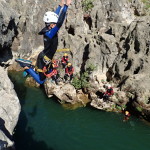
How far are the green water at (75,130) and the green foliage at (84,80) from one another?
2624mm

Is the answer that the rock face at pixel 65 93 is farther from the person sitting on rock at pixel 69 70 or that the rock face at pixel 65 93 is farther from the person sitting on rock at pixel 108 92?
the person sitting on rock at pixel 108 92

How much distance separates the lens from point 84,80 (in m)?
→ 22.1

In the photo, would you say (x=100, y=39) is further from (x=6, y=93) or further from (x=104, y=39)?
(x=6, y=93)

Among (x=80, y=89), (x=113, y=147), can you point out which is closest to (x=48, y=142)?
(x=113, y=147)

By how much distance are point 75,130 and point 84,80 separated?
19.3 feet

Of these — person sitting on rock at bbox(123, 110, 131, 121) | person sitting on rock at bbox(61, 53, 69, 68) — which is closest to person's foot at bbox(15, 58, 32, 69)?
person sitting on rock at bbox(61, 53, 69, 68)

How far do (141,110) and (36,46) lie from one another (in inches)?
668

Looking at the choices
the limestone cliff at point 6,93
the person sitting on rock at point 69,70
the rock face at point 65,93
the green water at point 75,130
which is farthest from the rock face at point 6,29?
the person sitting on rock at point 69,70

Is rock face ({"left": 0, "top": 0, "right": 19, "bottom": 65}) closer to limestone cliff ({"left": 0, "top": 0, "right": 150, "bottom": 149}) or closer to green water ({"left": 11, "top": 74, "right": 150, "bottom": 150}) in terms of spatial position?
limestone cliff ({"left": 0, "top": 0, "right": 150, "bottom": 149})

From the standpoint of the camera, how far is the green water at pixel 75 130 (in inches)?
639

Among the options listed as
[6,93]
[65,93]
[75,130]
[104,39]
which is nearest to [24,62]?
[6,93]

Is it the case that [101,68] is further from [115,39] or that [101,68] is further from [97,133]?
[97,133]

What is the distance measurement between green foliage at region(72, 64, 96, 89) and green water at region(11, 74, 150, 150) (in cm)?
262

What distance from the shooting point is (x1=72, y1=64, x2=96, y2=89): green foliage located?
21.9 m
